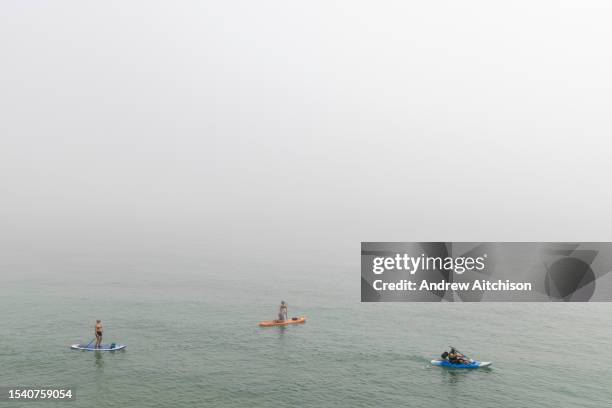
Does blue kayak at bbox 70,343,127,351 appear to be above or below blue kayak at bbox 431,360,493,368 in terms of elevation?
above

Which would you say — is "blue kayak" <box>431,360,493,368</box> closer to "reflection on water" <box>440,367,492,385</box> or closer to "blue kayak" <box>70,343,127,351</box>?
"reflection on water" <box>440,367,492,385</box>

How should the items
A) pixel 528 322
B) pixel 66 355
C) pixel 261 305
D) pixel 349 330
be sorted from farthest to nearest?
pixel 261 305, pixel 528 322, pixel 349 330, pixel 66 355

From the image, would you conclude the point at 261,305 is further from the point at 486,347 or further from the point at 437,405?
the point at 437,405

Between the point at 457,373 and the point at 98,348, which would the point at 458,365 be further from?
the point at 98,348

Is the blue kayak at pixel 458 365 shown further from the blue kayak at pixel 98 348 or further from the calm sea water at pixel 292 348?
the blue kayak at pixel 98 348

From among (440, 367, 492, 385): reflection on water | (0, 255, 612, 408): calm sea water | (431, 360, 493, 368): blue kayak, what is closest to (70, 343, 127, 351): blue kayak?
(0, 255, 612, 408): calm sea water

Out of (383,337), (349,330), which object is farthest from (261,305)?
(383,337)

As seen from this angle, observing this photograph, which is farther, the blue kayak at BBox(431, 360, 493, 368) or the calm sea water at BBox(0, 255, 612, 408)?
the blue kayak at BBox(431, 360, 493, 368)

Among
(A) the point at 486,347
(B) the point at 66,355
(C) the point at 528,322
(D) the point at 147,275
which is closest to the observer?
(B) the point at 66,355
